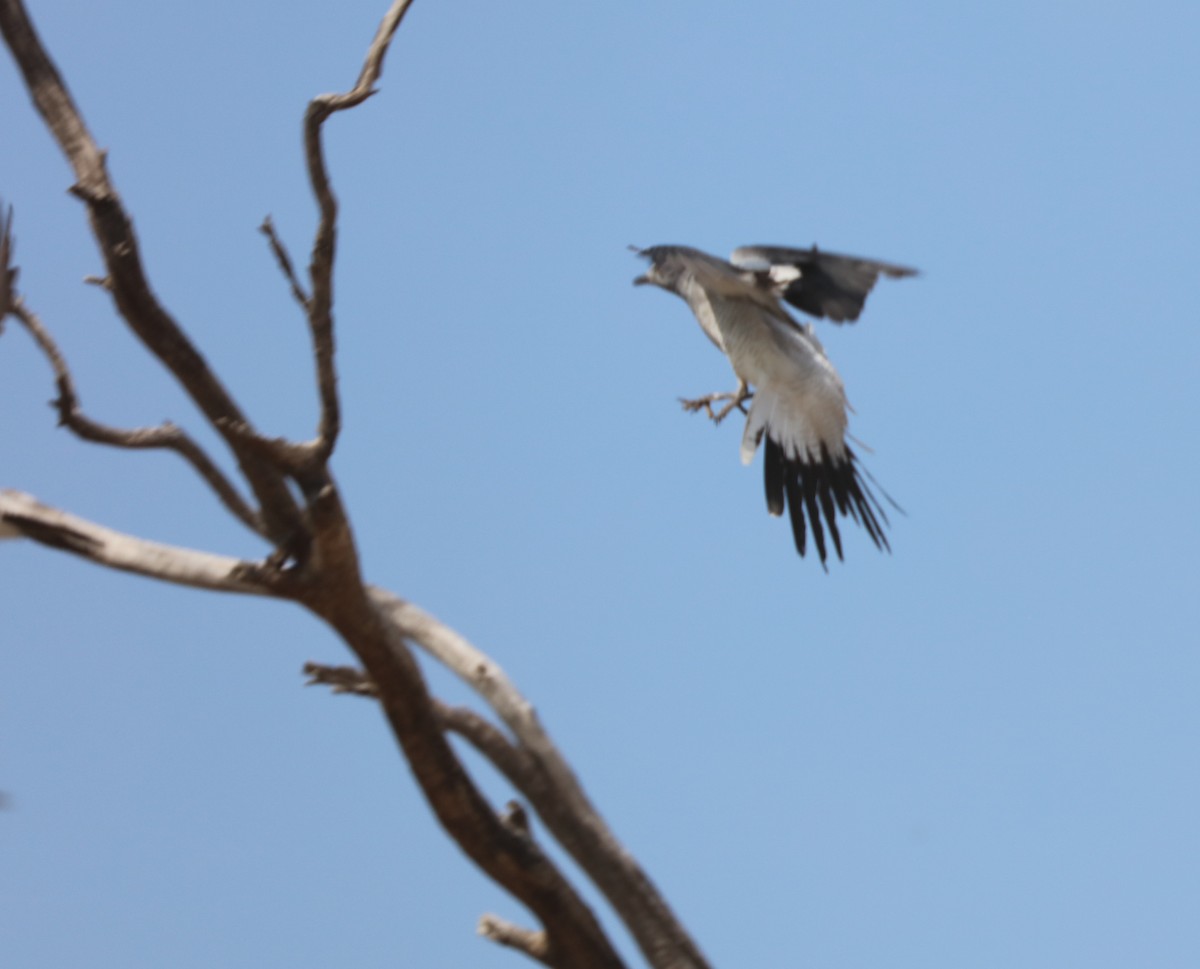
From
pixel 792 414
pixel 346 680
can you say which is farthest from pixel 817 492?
pixel 346 680

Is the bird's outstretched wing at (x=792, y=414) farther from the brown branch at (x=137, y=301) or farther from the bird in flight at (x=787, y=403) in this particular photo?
the brown branch at (x=137, y=301)

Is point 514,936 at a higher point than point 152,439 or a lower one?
lower

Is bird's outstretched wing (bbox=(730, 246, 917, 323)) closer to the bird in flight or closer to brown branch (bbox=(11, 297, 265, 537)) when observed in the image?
the bird in flight

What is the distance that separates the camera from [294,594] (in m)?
3.38

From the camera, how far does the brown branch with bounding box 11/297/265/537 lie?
12.0 feet

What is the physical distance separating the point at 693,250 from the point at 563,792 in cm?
176

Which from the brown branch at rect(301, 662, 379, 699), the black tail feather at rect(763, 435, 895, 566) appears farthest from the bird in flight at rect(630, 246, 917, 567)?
the brown branch at rect(301, 662, 379, 699)

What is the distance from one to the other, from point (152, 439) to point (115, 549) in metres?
0.27

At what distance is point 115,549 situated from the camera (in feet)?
12.1

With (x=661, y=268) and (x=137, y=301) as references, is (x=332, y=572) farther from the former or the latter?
(x=661, y=268)

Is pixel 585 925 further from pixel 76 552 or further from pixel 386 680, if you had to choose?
pixel 76 552

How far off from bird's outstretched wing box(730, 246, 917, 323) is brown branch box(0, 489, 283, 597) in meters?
1.89

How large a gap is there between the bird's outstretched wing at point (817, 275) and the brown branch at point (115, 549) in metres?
1.89

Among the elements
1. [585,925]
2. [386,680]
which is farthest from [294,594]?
[585,925]
